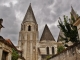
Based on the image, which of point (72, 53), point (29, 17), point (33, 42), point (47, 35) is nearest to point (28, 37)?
point (33, 42)

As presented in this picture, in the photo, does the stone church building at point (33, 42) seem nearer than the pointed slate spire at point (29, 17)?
Yes

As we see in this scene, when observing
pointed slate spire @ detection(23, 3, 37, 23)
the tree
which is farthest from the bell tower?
the tree

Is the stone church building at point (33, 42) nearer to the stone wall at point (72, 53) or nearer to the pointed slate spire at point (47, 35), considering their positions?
the pointed slate spire at point (47, 35)

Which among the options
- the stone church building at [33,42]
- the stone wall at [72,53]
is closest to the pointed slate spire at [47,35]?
the stone church building at [33,42]

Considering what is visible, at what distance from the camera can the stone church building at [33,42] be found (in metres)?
47.2

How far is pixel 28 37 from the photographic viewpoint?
169 feet

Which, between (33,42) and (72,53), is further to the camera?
(33,42)

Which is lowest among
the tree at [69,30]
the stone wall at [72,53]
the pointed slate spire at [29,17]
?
the stone wall at [72,53]

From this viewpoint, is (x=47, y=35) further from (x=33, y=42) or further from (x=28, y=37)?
(x=28, y=37)

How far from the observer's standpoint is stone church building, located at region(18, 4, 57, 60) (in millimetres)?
47188

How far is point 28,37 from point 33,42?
10.0 feet

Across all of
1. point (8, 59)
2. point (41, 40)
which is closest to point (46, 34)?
point (41, 40)

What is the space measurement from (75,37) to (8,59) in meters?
11.1

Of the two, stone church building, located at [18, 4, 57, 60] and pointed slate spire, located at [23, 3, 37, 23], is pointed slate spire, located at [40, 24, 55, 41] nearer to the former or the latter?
stone church building, located at [18, 4, 57, 60]
